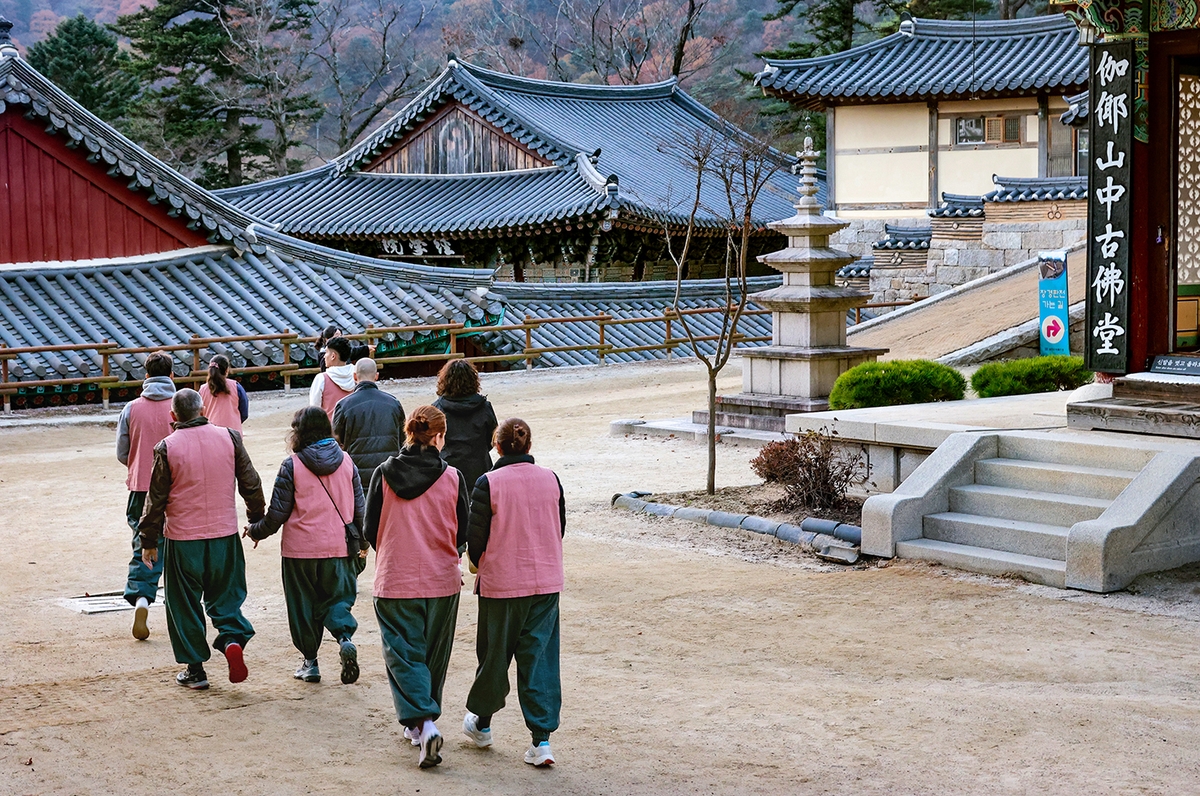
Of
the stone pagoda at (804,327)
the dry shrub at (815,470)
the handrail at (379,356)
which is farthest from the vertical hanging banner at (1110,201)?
the stone pagoda at (804,327)

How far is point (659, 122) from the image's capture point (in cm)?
3562

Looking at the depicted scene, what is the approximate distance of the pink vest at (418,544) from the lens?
18.8 feet

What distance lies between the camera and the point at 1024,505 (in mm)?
9508

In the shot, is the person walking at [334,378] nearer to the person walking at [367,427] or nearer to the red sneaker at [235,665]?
the person walking at [367,427]

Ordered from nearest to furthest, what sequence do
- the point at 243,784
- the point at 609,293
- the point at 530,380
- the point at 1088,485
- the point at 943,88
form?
1. the point at 243,784
2. the point at 1088,485
3. the point at 530,380
4. the point at 609,293
5. the point at 943,88

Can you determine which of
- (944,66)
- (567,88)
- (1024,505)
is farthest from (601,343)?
(1024,505)

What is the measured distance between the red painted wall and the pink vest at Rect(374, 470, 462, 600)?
15.4 meters

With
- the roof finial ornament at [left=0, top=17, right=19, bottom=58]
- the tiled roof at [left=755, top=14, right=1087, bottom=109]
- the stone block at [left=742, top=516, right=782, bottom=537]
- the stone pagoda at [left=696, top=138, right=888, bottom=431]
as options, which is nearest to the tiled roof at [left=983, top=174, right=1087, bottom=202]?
the tiled roof at [left=755, top=14, right=1087, bottom=109]

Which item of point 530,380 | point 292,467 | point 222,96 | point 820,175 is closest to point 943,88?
point 820,175

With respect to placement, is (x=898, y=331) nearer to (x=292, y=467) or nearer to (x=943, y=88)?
(x=943, y=88)

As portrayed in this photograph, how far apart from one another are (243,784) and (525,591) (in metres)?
1.35

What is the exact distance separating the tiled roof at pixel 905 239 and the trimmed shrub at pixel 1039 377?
14.7 m

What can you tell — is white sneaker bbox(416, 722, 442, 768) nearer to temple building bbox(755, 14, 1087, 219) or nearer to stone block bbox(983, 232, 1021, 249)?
stone block bbox(983, 232, 1021, 249)

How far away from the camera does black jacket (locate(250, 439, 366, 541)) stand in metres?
6.68
